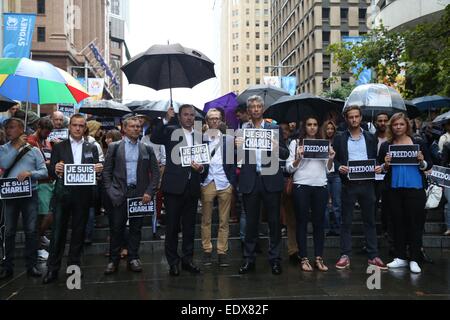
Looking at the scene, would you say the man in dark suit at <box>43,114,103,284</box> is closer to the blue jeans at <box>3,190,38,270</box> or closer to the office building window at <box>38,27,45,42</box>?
the blue jeans at <box>3,190,38,270</box>

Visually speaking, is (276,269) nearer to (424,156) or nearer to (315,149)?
(315,149)

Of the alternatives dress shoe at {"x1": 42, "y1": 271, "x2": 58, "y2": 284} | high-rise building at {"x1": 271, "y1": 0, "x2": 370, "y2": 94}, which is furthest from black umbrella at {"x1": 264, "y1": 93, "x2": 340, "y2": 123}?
high-rise building at {"x1": 271, "y1": 0, "x2": 370, "y2": 94}

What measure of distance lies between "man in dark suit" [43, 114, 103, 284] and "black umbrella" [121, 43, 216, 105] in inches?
52.1

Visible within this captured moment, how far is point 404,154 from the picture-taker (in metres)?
7.10

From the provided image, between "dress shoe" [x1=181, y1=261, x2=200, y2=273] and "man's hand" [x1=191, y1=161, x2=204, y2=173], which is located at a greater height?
"man's hand" [x1=191, y1=161, x2=204, y2=173]

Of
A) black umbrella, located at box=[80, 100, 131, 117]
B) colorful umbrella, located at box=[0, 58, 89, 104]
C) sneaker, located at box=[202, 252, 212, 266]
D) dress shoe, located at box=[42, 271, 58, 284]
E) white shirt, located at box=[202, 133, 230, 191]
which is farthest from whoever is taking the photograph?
black umbrella, located at box=[80, 100, 131, 117]

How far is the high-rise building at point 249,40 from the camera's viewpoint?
6270 inches

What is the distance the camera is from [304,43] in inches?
2955

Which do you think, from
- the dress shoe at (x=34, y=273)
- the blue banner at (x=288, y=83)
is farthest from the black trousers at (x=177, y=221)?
the blue banner at (x=288, y=83)

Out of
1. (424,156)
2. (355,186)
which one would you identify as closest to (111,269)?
(355,186)

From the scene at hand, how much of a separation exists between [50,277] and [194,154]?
2.57m

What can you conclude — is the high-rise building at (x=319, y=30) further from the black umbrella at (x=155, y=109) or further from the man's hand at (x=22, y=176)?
the man's hand at (x=22, y=176)

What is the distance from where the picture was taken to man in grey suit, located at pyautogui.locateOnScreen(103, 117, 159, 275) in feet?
23.2

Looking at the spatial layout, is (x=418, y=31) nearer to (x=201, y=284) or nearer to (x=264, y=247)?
(x=264, y=247)
